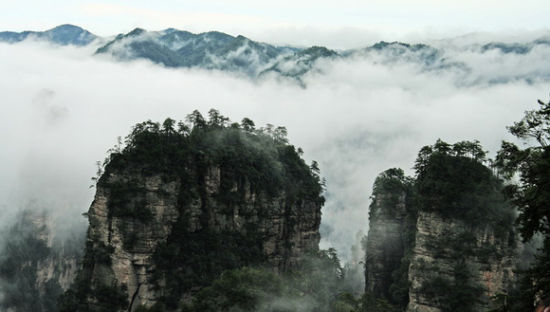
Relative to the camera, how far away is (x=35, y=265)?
116938 millimetres

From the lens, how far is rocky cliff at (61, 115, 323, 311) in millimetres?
64500

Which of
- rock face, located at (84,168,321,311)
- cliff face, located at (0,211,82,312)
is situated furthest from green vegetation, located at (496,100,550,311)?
cliff face, located at (0,211,82,312)

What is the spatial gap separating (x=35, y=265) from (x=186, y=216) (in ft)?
207

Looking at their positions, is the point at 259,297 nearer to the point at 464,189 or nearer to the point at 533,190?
the point at 464,189

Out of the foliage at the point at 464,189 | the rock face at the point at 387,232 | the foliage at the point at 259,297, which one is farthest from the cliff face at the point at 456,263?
the rock face at the point at 387,232

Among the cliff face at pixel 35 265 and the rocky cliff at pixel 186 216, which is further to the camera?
the cliff face at pixel 35 265

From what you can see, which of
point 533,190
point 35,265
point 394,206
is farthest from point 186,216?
point 35,265

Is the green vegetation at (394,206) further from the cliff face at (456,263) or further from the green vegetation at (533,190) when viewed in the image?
the green vegetation at (533,190)

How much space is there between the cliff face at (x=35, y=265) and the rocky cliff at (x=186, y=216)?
170ft

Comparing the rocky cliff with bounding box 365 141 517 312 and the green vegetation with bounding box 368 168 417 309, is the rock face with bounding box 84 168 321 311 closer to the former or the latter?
the green vegetation with bounding box 368 168 417 309

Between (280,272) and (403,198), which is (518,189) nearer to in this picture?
(403,198)

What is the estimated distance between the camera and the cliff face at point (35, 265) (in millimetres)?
109812

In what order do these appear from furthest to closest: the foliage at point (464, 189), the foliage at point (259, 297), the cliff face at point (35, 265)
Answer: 1. the cliff face at point (35, 265)
2. the foliage at point (464, 189)
3. the foliage at point (259, 297)

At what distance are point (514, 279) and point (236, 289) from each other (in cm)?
2550
